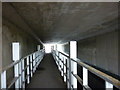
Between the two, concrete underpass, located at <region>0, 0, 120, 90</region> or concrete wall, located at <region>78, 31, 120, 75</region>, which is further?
concrete wall, located at <region>78, 31, 120, 75</region>

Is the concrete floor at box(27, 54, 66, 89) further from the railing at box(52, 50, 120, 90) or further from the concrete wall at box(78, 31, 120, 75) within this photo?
the concrete wall at box(78, 31, 120, 75)

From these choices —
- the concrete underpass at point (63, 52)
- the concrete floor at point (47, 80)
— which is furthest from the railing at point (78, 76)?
the concrete floor at point (47, 80)

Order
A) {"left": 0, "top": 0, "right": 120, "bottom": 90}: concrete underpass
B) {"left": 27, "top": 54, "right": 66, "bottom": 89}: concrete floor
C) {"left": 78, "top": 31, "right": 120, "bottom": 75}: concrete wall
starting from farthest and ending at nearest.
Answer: {"left": 78, "top": 31, "right": 120, "bottom": 75}: concrete wall < {"left": 27, "top": 54, "right": 66, "bottom": 89}: concrete floor < {"left": 0, "top": 0, "right": 120, "bottom": 90}: concrete underpass

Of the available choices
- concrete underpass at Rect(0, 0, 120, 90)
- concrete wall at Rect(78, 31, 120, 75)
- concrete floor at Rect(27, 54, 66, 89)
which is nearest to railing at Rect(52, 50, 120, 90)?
concrete underpass at Rect(0, 0, 120, 90)

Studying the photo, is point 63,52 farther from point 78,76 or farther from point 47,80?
point 78,76

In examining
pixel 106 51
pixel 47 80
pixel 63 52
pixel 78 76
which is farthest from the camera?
pixel 106 51

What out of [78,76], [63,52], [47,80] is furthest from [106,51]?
[78,76]

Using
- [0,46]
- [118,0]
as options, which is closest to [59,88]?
[0,46]

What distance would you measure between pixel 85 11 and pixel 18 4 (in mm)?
2204

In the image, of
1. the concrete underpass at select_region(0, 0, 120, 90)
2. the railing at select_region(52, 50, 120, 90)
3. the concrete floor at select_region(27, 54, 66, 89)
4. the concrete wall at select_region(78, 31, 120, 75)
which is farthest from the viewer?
the concrete wall at select_region(78, 31, 120, 75)

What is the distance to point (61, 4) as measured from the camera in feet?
15.9

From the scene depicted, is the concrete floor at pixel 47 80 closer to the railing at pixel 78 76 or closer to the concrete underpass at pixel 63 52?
the concrete underpass at pixel 63 52

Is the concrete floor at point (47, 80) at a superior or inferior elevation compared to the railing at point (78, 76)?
inferior

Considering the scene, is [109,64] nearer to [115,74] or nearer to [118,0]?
[115,74]
